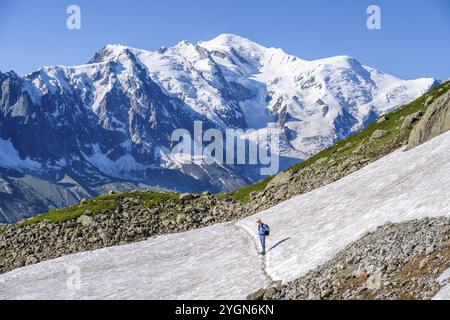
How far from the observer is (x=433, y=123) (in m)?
60.2

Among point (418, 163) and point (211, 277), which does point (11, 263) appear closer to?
point (211, 277)

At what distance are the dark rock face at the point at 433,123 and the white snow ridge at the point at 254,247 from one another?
1.81m

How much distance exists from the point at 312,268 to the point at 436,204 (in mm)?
9276

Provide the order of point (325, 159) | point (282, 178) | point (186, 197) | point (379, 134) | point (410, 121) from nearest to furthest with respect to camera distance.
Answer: point (410, 121)
point (379, 134)
point (282, 178)
point (325, 159)
point (186, 197)

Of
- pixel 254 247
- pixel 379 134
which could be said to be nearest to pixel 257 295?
pixel 254 247

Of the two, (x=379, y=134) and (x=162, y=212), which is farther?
(x=379, y=134)

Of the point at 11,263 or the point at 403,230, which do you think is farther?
the point at 11,263

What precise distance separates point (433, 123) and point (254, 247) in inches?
938

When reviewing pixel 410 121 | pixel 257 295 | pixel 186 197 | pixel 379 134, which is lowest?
pixel 186 197

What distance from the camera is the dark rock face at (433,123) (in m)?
59.3

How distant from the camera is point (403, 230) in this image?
36281 millimetres

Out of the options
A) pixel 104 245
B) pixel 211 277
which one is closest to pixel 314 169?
pixel 104 245

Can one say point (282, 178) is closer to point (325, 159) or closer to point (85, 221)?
point (325, 159)

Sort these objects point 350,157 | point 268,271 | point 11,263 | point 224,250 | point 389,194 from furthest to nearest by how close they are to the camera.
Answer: point 350,157 → point 11,263 → point 224,250 → point 389,194 → point 268,271
